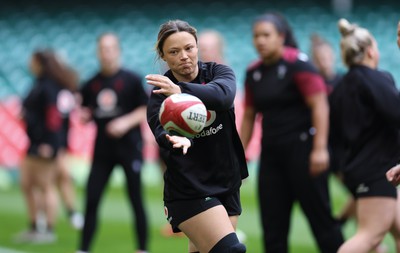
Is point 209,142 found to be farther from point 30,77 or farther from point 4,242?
point 30,77

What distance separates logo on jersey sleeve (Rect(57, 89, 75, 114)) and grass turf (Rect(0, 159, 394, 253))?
5.39 ft

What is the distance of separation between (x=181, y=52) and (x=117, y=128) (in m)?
3.37

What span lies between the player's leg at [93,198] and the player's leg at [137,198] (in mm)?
225

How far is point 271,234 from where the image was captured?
6.29m

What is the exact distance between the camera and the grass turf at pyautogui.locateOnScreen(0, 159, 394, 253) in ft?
28.7

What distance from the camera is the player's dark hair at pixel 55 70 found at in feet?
32.3

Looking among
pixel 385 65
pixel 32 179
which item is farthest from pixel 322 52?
pixel 385 65

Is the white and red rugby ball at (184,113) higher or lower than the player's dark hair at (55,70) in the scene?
lower

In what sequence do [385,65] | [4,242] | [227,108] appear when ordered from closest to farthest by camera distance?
1. [227,108]
2. [4,242]
3. [385,65]

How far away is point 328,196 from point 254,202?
5959 mm

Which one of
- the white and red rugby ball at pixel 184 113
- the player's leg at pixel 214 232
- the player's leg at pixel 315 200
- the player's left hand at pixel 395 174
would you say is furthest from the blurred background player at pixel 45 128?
the white and red rugby ball at pixel 184 113

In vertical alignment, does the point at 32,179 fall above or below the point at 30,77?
below

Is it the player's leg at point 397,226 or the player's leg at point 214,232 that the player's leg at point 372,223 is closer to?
the player's leg at point 397,226

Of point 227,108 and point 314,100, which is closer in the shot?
point 227,108
